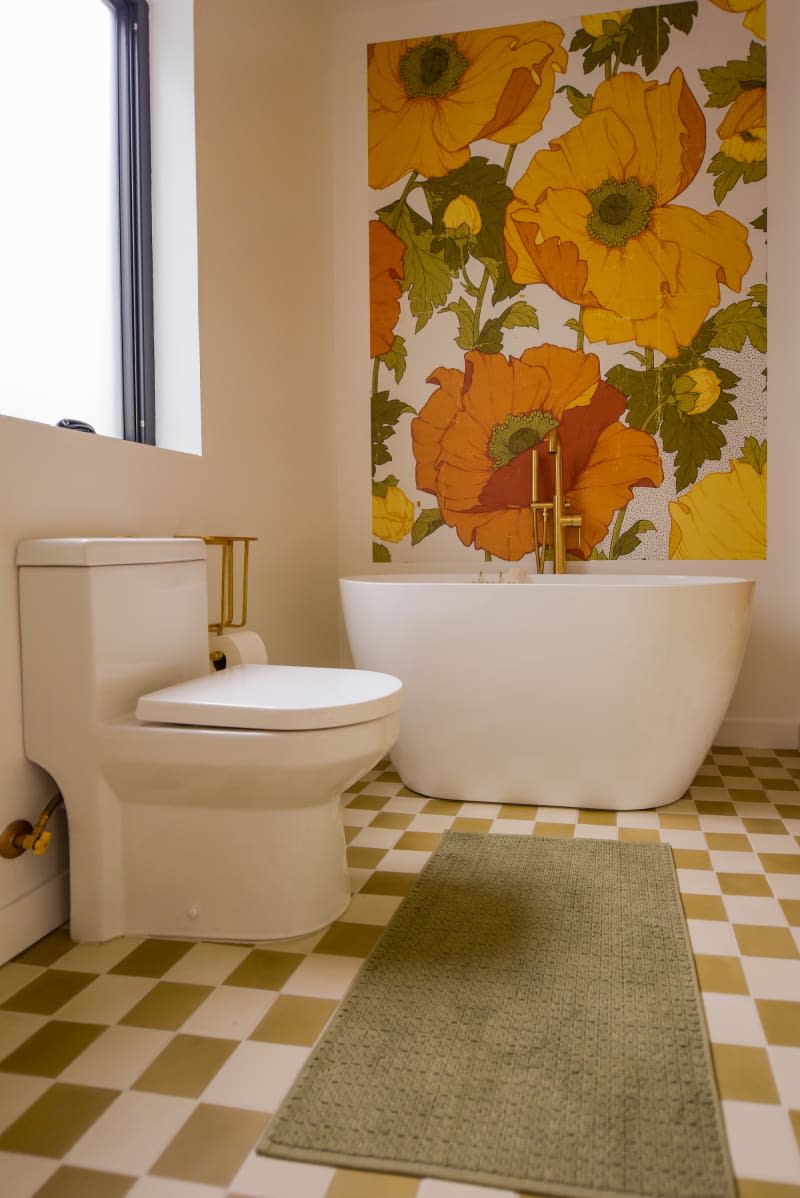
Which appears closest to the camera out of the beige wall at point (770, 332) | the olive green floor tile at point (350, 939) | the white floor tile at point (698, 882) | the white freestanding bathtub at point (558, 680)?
the olive green floor tile at point (350, 939)

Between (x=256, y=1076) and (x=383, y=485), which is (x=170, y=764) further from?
(x=383, y=485)

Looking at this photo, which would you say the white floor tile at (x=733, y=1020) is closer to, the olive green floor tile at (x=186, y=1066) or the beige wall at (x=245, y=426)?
the olive green floor tile at (x=186, y=1066)

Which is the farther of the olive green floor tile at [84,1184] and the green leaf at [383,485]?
the green leaf at [383,485]

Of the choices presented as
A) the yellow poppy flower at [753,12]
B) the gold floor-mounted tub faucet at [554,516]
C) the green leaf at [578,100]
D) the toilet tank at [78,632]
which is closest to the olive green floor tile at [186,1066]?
the toilet tank at [78,632]

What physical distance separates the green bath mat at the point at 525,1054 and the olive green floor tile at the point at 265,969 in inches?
5.0

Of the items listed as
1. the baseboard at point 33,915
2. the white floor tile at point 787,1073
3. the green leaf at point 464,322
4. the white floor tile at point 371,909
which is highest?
the green leaf at point 464,322

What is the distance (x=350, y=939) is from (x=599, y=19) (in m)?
3.00

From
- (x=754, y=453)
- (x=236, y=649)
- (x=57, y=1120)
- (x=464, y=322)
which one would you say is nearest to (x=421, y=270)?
(x=464, y=322)

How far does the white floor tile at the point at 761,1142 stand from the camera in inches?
40.9

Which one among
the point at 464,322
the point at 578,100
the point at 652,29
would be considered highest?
the point at 652,29

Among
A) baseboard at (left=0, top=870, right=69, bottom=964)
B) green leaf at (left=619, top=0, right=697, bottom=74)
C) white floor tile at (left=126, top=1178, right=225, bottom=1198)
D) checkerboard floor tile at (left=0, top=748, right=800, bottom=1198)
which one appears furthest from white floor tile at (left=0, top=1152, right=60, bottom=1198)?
green leaf at (left=619, top=0, right=697, bottom=74)

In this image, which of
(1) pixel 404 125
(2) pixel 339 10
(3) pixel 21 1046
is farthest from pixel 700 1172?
(2) pixel 339 10

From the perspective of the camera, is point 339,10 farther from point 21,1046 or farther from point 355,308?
point 21,1046

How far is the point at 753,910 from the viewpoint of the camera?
5.72ft
